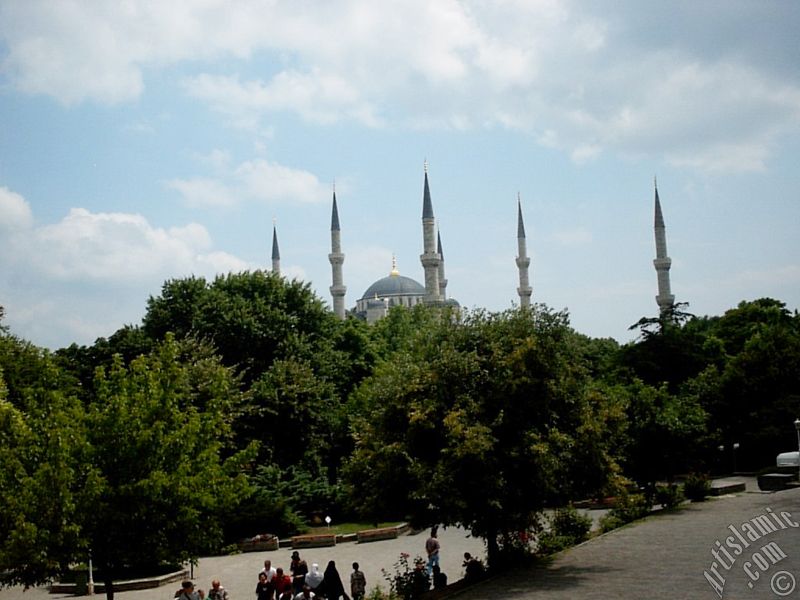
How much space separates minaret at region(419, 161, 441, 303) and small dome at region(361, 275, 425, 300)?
4841 cm

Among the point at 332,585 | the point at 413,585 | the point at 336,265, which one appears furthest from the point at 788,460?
the point at 336,265

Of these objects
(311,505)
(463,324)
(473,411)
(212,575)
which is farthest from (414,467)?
(311,505)

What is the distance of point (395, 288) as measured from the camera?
145 m

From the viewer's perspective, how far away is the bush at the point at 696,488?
31297 millimetres

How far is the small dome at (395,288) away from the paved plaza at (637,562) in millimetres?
113278

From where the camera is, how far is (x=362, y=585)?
18.3m

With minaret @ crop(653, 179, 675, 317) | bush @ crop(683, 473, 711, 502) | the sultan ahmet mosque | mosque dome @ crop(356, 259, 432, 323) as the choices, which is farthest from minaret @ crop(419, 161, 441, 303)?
bush @ crop(683, 473, 711, 502)

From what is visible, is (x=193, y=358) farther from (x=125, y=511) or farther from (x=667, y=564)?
(x=667, y=564)

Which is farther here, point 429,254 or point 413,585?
point 429,254

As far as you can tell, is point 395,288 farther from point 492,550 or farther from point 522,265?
point 492,550

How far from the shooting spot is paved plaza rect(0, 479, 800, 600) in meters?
17.0

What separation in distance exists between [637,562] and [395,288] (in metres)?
126

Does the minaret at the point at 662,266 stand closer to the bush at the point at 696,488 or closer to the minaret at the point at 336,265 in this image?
the minaret at the point at 336,265

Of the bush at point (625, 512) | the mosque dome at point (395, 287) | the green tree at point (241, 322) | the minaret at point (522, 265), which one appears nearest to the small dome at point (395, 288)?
the mosque dome at point (395, 287)
